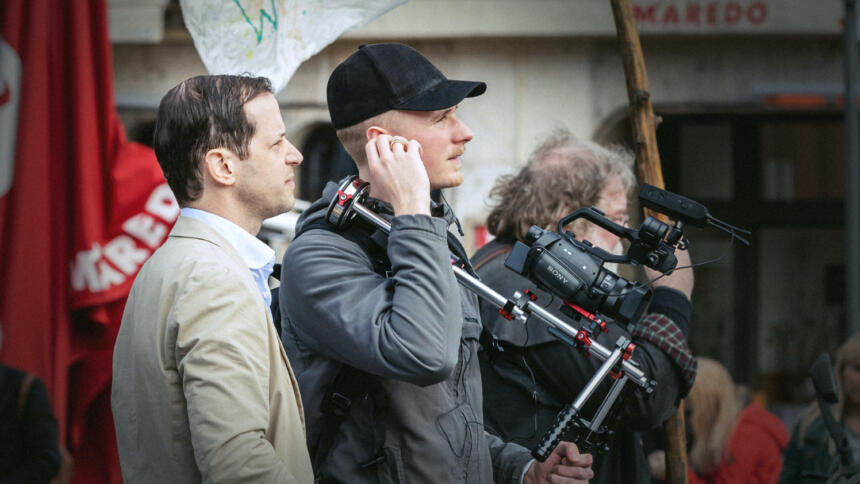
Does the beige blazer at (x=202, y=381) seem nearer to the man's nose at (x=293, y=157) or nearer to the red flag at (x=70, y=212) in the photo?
the man's nose at (x=293, y=157)

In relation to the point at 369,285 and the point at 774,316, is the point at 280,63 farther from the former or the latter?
the point at 774,316

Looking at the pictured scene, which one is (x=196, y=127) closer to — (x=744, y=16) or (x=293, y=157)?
(x=293, y=157)

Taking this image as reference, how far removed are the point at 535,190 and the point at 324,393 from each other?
131 cm

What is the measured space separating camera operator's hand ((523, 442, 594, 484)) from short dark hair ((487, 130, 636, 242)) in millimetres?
922

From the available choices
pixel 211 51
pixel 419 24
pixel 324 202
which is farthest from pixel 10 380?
pixel 419 24

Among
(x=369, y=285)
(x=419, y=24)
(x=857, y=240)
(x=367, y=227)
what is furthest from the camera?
(x=419, y=24)

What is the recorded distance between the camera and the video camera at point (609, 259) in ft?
8.12

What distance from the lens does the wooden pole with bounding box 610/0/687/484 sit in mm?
3031

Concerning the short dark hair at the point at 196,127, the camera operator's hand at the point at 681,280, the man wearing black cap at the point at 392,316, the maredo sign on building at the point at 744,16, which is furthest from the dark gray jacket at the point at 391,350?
the maredo sign on building at the point at 744,16

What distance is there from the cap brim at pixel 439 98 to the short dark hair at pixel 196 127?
0.42 metres

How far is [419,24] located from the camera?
8.42 meters

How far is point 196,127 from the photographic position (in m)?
2.11

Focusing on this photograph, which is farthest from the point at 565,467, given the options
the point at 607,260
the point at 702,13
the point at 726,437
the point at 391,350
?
the point at 702,13

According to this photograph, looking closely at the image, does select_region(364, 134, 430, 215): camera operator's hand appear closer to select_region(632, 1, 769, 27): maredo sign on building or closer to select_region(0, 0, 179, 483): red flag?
select_region(0, 0, 179, 483): red flag
